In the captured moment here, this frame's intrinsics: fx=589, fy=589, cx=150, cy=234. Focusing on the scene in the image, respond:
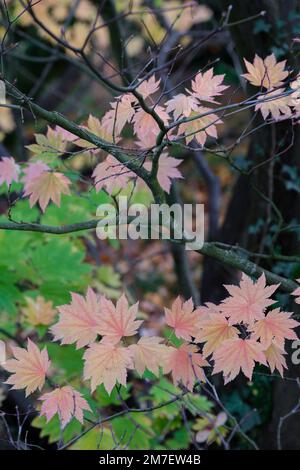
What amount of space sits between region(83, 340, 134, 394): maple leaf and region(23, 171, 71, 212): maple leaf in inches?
23.7

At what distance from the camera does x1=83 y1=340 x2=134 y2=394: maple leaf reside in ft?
4.60

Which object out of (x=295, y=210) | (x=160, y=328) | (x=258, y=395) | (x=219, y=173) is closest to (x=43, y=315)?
(x=258, y=395)

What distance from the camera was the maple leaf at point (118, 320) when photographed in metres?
1.46

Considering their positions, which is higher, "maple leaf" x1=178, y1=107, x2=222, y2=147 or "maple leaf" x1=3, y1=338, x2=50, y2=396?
"maple leaf" x1=178, y1=107, x2=222, y2=147

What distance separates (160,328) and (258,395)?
2564mm

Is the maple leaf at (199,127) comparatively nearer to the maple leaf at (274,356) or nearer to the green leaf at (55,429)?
the maple leaf at (274,356)

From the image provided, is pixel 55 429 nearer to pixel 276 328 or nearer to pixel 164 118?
pixel 276 328

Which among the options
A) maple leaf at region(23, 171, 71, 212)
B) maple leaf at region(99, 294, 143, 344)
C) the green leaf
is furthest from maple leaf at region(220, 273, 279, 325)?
the green leaf

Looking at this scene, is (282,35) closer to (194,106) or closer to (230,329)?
(194,106)

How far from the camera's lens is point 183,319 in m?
1.56

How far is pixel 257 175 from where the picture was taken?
2.65 meters

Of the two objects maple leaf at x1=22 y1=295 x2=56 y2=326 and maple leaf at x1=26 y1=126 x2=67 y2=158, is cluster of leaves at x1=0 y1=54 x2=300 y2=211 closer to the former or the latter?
maple leaf at x1=26 y1=126 x2=67 y2=158

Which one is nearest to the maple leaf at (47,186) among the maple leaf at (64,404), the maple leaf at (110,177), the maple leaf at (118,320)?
the maple leaf at (110,177)

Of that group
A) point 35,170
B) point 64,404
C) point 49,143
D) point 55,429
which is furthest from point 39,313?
point 64,404
